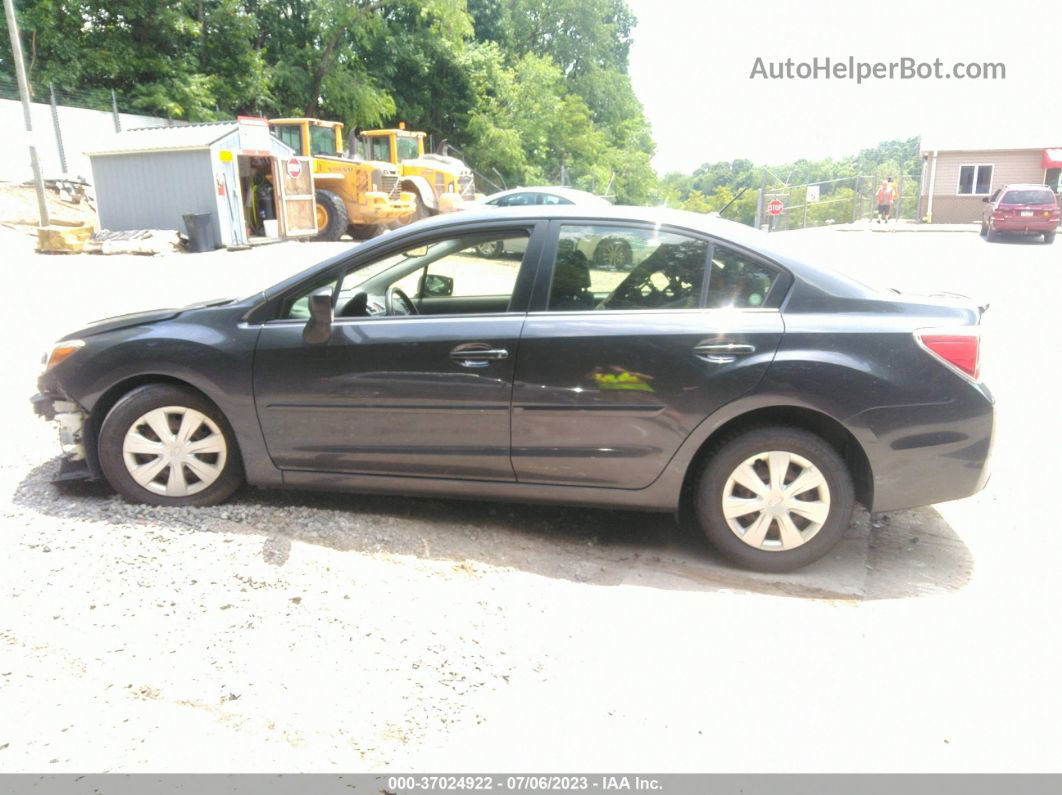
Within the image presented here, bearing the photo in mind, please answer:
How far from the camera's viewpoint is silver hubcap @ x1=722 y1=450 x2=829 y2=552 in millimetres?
3391

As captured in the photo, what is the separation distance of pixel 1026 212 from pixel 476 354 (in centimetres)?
2554

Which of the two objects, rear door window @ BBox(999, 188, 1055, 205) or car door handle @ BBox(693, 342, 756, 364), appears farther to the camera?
rear door window @ BBox(999, 188, 1055, 205)

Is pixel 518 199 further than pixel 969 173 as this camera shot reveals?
No

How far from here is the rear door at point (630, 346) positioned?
3385 mm

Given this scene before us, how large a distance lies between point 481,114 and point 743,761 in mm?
39988

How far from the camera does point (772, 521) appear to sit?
11.3ft

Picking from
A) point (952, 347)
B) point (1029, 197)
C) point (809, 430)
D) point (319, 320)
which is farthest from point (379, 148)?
point (952, 347)

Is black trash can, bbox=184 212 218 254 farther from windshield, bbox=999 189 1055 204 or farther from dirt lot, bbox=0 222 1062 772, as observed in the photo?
windshield, bbox=999 189 1055 204

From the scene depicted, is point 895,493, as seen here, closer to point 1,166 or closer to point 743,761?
point 743,761

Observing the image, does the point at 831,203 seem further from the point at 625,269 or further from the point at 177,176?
the point at 625,269

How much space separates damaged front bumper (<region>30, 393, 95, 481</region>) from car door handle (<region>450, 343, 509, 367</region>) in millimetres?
2002

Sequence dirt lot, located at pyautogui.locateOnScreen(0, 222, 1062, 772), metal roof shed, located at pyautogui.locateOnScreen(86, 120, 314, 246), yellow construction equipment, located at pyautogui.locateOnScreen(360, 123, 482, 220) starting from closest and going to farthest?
dirt lot, located at pyautogui.locateOnScreen(0, 222, 1062, 772) → metal roof shed, located at pyautogui.locateOnScreen(86, 120, 314, 246) → yellow construction equipment, located at pyautogui.locateOnScreen(360, 123, 482, 220)

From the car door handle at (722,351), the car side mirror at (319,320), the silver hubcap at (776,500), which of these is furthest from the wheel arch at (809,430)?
the car side mirror at (319,320)

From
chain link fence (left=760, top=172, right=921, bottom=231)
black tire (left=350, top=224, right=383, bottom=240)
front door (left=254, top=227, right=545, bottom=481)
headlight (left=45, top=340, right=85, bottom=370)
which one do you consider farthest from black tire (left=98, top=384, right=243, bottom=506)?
chain link fence (left=760, top=172, right=921, bottom=231)
